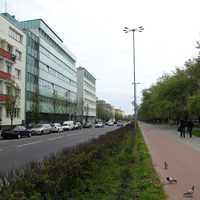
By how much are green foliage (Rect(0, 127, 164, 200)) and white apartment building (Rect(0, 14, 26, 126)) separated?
40748 millimetres

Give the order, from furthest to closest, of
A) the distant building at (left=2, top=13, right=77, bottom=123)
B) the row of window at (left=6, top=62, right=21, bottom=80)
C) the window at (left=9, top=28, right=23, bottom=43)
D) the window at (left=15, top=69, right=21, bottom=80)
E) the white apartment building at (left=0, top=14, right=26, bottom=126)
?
the distant building at (left=2, top=13, right=77, bottom=123) < the window at (left=15, top=69, right=21, bottom=80) < the window at (left=9, top=28, right=23, bottom=43) < the row of window at (left=6, top=62, right=21, bottom=80) < the white apartment building at (left=0, top=14, right=26, bottom=126)

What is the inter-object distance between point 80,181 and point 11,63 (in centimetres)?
5147

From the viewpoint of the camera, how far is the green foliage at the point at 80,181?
5152mm

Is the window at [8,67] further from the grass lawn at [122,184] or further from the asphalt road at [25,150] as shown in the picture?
the grass lawn at [122,184]

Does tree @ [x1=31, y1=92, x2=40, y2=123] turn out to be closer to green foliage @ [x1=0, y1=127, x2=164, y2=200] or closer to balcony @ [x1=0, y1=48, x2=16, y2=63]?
balcony @ [x1=0, y1=48, x2=16, y2=63]

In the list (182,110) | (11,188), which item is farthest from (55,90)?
(11,188)

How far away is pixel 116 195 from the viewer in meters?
7.30

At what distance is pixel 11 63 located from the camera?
56531mm

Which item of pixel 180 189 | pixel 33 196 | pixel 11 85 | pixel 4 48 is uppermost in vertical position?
pixel 4 48

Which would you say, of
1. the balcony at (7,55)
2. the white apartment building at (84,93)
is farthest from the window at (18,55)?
the white apartment building at (84,93)

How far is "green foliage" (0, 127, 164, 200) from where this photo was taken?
5152 mm

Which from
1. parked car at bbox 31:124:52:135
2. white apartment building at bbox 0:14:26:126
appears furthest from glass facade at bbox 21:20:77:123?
parked car at bbox 31:124:52:135

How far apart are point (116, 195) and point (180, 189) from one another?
2.06 meters

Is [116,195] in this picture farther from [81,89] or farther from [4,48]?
[81,89]
